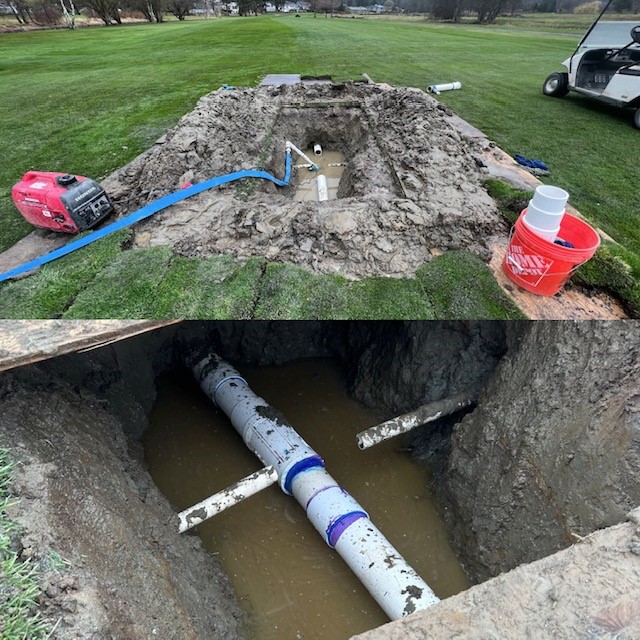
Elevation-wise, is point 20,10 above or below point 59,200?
below

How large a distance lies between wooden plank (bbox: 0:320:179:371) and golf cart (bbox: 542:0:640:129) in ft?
34.2

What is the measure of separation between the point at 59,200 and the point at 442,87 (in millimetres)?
10137

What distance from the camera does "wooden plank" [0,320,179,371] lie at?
2734 millimetres

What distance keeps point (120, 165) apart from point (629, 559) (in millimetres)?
8081

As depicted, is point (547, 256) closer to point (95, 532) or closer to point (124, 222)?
point (95, 532)

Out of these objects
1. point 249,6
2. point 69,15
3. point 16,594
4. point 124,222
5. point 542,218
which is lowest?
point 249,6

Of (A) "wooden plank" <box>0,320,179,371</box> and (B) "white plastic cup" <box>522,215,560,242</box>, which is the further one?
(B) "white plastic cup" <box>522,215,560,242</box>

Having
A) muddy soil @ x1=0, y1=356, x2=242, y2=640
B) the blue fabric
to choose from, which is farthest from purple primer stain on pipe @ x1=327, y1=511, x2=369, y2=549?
the blue fabric

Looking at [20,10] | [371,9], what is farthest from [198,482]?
[371,9]

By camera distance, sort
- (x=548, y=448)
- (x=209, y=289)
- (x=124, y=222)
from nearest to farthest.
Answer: (x=548, y=448) → (x=209, y=289) → (x=124, y=222)

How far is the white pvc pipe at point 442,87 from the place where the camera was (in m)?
11.1

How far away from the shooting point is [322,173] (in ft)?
27.8

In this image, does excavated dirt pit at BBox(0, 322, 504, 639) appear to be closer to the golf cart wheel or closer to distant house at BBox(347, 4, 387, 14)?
the golf cart wheel

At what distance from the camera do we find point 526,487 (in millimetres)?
3654
